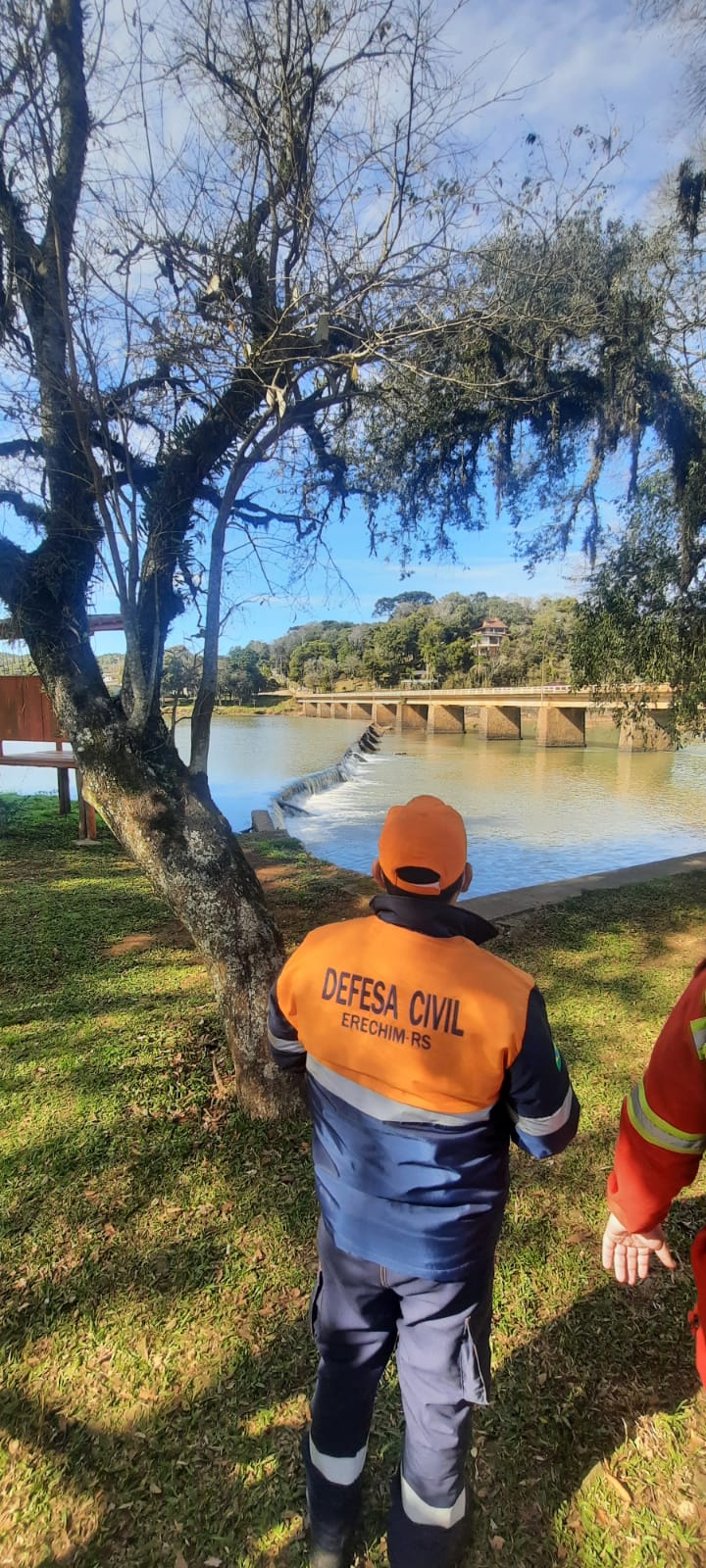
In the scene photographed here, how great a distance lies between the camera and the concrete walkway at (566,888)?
20.6ft

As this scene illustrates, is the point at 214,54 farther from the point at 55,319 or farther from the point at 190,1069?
the point at 190,1069

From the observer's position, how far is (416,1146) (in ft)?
4.42

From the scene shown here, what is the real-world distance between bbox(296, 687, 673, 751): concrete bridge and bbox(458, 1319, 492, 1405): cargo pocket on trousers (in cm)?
2710

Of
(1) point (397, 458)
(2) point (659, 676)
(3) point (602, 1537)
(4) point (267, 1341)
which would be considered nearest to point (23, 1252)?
(4) point (267, 1341)

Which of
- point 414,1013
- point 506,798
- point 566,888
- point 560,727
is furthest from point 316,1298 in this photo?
point 560,727

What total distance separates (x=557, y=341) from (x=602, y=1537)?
17.4ft

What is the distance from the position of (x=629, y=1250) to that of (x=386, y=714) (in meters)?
56.1

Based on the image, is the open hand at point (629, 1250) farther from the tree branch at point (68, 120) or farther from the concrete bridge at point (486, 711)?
the concrete bridge at point (486, 711)

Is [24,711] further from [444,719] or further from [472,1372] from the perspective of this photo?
[444,719]

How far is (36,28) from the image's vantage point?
2.86 metres

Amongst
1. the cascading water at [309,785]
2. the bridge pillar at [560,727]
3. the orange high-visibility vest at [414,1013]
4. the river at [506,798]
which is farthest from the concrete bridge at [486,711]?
the orange high-visibility vest at [414,1013]

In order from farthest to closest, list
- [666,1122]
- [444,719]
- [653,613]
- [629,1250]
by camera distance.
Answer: [444,719] < [653,613] < [629,1250] < [666,1122]

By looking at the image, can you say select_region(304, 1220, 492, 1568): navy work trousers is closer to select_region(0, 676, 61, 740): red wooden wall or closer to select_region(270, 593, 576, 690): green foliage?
select_region(0, 676, 61, 740): red wooden wall

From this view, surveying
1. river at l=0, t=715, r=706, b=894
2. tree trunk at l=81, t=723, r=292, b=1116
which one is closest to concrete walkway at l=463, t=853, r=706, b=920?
river at l=0, t=715, r=706, b=894
